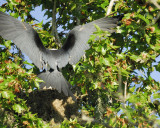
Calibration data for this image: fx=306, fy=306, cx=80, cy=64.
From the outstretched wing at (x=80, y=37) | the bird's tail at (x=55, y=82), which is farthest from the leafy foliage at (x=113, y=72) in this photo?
the outstretched wing at (x=80, y=37)

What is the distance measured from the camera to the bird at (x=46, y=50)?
4672 mm

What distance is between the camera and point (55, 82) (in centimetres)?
465

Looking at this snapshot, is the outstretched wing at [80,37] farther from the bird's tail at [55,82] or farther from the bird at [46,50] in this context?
the bird's tail at [55,82]

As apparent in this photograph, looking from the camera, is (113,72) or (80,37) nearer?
(113,72)

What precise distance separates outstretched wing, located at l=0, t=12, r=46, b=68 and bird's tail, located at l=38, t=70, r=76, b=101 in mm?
188

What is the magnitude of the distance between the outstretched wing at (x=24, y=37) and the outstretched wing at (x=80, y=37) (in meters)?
0.45

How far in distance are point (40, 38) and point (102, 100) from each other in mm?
1540

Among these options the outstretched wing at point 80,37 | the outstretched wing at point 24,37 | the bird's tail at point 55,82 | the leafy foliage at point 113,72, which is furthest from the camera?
the outstretched wing at point 80,37

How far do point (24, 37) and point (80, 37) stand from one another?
0.99 meters

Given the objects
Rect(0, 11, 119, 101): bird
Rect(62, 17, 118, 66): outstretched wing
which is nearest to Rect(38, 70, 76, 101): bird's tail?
Rect(0, 11, 119, 101): bird

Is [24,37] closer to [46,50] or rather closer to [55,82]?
[46,50]

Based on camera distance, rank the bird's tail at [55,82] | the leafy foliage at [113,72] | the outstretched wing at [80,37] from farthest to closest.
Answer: the outstretched wing at [80,37], the bird's tail at [55,82], the leafy foliage at [113,72]

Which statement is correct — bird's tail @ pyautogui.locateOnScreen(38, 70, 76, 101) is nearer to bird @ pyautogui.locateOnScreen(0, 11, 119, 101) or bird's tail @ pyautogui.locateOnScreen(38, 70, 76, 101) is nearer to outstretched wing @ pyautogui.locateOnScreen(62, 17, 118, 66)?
bird @ pyautogui.locateOnScreen(0, 11, 119, 101)

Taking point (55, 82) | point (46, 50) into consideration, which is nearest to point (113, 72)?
point (55, 82)
